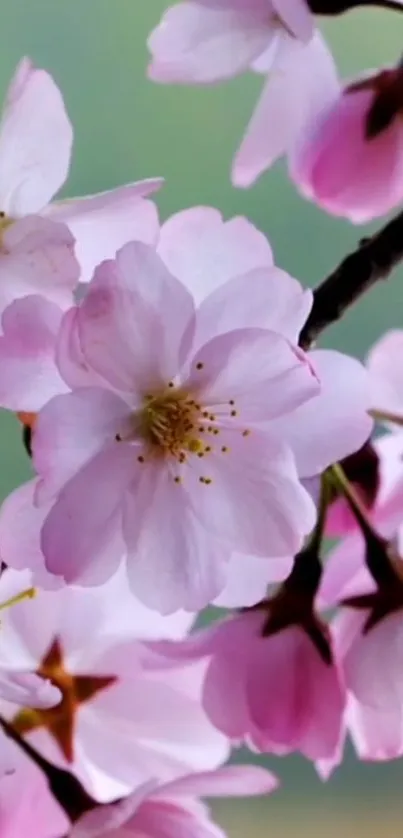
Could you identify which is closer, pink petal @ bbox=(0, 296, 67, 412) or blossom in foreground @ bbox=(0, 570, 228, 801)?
pink petal @ bbox=(0, 296, 67, 412)

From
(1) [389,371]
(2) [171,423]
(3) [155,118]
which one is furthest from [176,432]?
(3) [155,118]

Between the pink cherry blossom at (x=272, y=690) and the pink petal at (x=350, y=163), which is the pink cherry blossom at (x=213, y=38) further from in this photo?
the pink cherry blossom at (x=272, y=690)

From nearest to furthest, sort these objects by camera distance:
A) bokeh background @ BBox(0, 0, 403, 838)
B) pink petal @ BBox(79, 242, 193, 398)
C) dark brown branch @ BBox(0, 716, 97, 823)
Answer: pink petal @ BBox(79, 242, 193, 398)
dark brown branch @ BBox(0, 716, 97, 823)
bokeh background @ BBox(0, 0, 403, 838)

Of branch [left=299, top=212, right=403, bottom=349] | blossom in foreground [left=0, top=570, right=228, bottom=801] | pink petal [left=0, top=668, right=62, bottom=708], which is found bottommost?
blossom in foreground [left=0, top=570, right=228, bottom=801]

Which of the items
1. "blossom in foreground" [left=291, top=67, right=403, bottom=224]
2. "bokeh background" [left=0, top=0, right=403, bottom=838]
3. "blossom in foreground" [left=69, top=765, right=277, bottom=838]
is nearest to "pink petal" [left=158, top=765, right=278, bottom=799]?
"blossom in foreground" [left=69, top=765, right=277, bottom=838]

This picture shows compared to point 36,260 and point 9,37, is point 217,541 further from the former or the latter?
point 9,37

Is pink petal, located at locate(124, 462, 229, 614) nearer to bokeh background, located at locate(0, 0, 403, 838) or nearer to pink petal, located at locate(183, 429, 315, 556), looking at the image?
pink petal, located at locate(183, 429, 315, 556)
